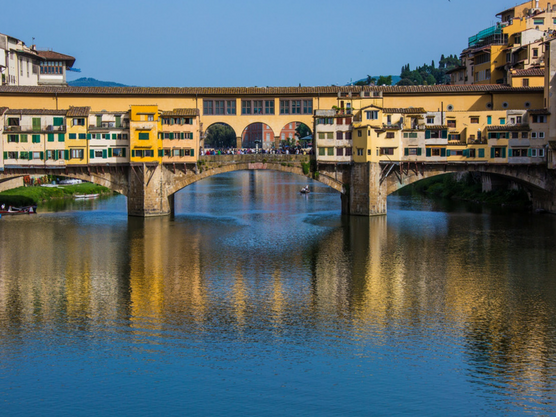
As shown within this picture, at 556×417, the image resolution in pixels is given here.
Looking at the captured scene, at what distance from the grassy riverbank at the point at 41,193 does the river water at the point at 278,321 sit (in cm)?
1584

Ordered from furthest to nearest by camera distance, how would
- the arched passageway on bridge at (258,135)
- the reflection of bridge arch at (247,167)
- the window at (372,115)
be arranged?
the arched passageway on bridge at (258,135) < the reflection of bridge arch at (247,167) < the window at (372,115)

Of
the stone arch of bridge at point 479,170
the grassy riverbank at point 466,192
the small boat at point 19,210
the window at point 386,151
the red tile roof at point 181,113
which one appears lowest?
the small boat at point 19,210

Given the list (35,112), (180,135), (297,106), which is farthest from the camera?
(297,106)

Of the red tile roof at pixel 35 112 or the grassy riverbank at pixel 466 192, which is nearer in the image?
the red tile roof at pixel 35 112

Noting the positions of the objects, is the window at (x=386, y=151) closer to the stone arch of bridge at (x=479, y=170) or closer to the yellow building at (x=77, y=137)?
the stone arch of bridge at (x=479, y=170)

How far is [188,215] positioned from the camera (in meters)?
74.1

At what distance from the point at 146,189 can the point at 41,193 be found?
27.2m

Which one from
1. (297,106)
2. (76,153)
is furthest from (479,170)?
(76,153)

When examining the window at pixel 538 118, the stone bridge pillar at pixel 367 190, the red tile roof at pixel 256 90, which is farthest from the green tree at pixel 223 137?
the window at pixel 538 118

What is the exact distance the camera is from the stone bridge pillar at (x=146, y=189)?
68.8m

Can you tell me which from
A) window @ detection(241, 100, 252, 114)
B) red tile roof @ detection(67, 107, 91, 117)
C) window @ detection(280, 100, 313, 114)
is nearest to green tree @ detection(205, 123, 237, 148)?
window @ detection(241, 100, 252, 114)

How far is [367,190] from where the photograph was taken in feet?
225

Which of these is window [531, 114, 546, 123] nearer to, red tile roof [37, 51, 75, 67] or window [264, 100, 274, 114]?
window [264, 100, 274, 114]

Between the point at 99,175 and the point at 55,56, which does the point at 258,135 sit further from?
the point at 99,175
